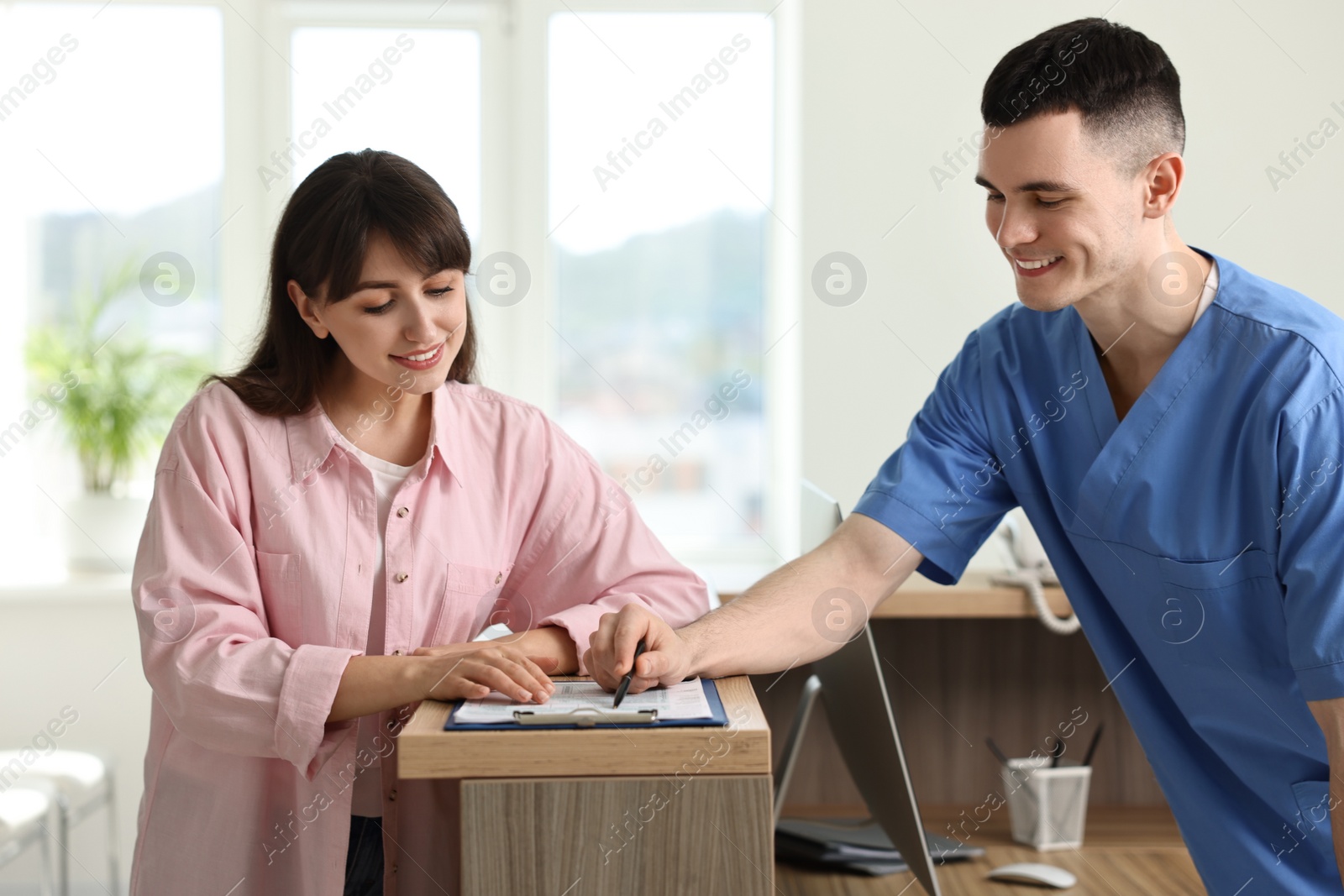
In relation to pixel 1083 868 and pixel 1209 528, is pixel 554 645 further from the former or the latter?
pixel 1083 868

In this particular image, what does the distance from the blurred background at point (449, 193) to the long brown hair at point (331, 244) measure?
4.86 ft

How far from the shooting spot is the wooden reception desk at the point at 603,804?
87 centimetres

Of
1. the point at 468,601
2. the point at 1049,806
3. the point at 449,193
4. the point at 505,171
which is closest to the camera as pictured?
the point at 468,601

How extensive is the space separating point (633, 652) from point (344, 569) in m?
0.32

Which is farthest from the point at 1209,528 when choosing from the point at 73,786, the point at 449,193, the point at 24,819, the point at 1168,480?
the point at 73,786

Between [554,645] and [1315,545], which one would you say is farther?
[554,645]

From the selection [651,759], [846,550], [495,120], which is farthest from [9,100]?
[651,759]

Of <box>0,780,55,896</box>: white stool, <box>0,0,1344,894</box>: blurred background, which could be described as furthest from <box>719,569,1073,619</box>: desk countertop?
<box>0,780,55,896</box>: white stool

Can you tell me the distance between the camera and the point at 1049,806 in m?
2.00

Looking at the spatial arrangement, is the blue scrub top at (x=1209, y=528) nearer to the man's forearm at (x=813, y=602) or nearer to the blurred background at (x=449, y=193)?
the man's forearm at (x=813, y=602)

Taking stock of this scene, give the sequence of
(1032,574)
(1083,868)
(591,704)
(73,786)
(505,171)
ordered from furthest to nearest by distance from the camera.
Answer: (505,171) < (73,786) < (1032,574) < (1083,868) < (591,704)

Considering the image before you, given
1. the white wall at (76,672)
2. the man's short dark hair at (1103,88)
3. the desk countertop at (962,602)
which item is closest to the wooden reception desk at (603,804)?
the man's short dark hair at (1103,88)

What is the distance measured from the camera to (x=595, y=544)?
1248 mm

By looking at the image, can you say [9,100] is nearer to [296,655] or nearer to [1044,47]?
[296,655]
